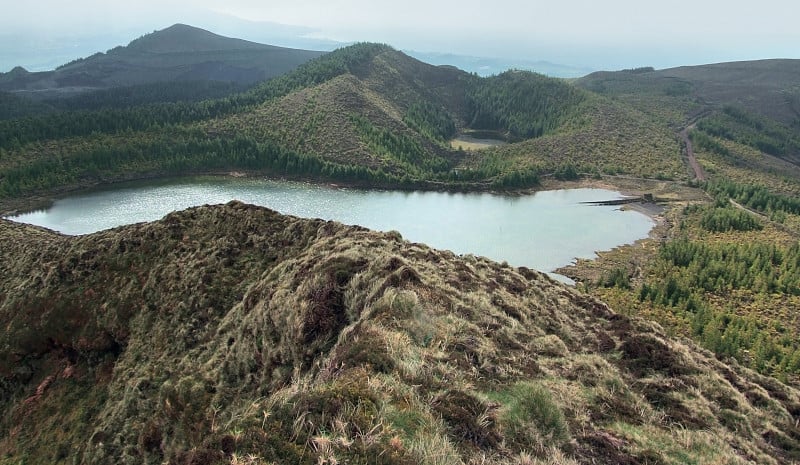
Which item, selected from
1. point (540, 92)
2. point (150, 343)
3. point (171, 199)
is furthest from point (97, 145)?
point (540, 92)

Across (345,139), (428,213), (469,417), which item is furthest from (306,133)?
(469,417)

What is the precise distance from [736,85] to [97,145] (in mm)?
196711

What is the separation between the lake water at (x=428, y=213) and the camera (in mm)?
59438

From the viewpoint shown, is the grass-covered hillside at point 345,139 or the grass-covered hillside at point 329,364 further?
the grass-covered hillside at point 345,139

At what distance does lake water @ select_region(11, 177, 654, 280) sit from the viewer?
59.4 m

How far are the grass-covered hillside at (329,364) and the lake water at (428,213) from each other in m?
32.6

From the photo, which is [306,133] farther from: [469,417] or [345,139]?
[469,417]

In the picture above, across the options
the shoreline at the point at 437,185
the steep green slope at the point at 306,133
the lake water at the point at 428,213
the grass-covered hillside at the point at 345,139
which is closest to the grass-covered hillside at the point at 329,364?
the lake water at the point at 428,213

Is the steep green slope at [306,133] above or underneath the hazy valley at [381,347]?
above

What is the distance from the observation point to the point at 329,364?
11656mm

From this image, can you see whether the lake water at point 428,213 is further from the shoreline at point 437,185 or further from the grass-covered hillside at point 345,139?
the grass-covered hillside at point 345,139

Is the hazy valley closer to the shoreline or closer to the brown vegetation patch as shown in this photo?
the brown vegetation patch

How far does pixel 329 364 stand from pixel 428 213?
60986mm

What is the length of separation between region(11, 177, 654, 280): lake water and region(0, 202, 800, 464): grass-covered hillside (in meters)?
32.6
